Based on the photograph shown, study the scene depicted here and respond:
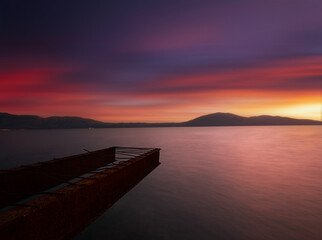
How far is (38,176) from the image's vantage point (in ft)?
29.8

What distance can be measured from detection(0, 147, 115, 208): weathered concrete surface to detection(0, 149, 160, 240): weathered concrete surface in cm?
100

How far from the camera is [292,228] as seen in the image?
680 cm

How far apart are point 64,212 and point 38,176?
17.6 ft

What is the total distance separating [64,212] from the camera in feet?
16.0

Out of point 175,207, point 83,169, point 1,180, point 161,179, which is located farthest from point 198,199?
point 1,180

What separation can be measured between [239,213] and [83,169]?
953cm

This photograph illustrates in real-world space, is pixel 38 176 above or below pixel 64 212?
below

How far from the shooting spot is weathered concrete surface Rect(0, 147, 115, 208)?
7.53m

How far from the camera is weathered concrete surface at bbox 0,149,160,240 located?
12.2ft

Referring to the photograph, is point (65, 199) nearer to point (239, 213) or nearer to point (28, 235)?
point (28, 235)

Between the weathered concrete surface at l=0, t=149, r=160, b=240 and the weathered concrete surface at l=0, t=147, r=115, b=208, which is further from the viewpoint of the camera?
the weathered concrete surface at l=0, t=147, r=115, b=208

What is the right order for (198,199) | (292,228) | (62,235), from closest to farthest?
(62,235), (292,228), (198,199)

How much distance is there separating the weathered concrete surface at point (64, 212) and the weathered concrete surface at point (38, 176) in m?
1.00

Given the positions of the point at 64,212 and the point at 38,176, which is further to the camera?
the point at 38,176
